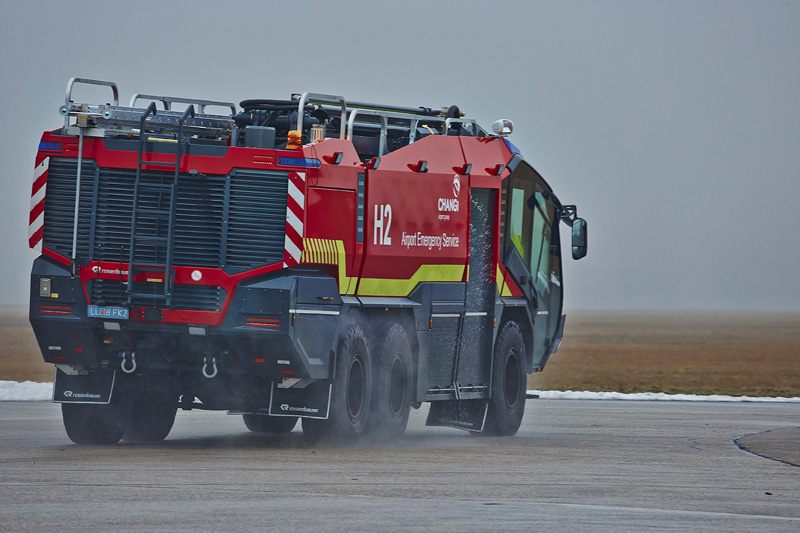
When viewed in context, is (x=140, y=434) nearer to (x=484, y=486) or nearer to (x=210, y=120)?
(x=210, y=120)

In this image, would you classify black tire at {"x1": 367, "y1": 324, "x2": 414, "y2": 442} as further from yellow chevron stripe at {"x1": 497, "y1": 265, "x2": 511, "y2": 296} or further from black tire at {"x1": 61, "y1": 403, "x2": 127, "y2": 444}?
black tire at {"x1": 61, "y1": 403, "x2": 127, "y2": 444}

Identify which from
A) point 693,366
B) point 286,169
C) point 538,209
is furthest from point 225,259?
point 693,366

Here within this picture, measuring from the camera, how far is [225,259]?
1545cm

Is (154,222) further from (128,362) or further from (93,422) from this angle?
(93,422)

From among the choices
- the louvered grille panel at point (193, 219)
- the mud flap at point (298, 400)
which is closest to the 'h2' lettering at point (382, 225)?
the louvered grille panel at point (193, 219)

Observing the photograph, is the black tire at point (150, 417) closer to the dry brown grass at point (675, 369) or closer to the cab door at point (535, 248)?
the cab door at point (535, 248)

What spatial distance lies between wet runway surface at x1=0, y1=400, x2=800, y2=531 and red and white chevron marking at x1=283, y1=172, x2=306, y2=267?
2050 mm

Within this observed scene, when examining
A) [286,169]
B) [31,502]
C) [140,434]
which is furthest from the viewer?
[140,434]

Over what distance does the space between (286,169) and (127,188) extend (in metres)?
1.73

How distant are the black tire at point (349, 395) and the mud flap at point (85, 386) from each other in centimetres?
223

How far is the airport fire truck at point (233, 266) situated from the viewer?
1544 centimetres

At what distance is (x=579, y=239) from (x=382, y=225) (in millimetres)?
5678

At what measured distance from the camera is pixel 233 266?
1544 cm

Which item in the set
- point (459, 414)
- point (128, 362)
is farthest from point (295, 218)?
point (459, 414)
